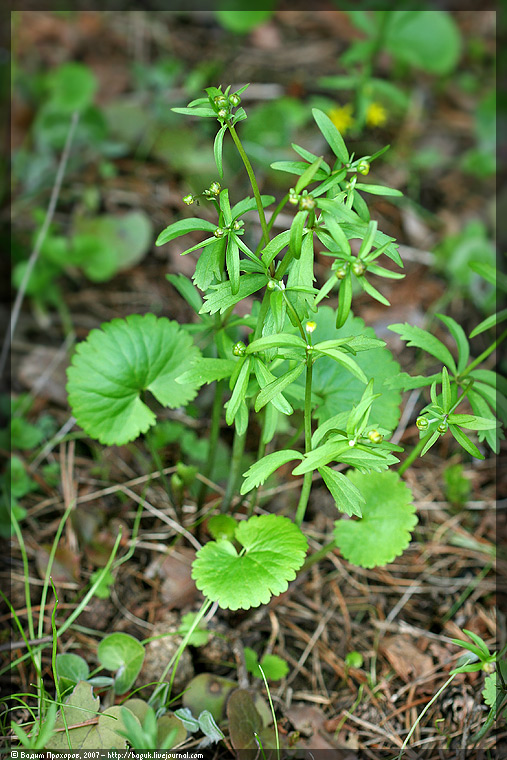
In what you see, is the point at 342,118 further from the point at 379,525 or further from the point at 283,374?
the point at 379,525

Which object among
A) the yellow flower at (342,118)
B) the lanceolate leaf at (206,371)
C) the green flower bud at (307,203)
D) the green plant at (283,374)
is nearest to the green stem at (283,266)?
the green plant at (283,374)

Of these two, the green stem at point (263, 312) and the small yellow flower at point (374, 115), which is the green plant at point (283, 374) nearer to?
the green stem at point (263, 312)

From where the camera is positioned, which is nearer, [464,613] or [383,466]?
[383,466]

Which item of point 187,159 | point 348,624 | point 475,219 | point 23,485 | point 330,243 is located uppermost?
point 330,243

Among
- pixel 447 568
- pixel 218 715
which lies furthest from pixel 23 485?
pixel 447 568

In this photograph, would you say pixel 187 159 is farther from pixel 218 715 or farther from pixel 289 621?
pixel 218 715

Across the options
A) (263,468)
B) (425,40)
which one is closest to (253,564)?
(263,468)
